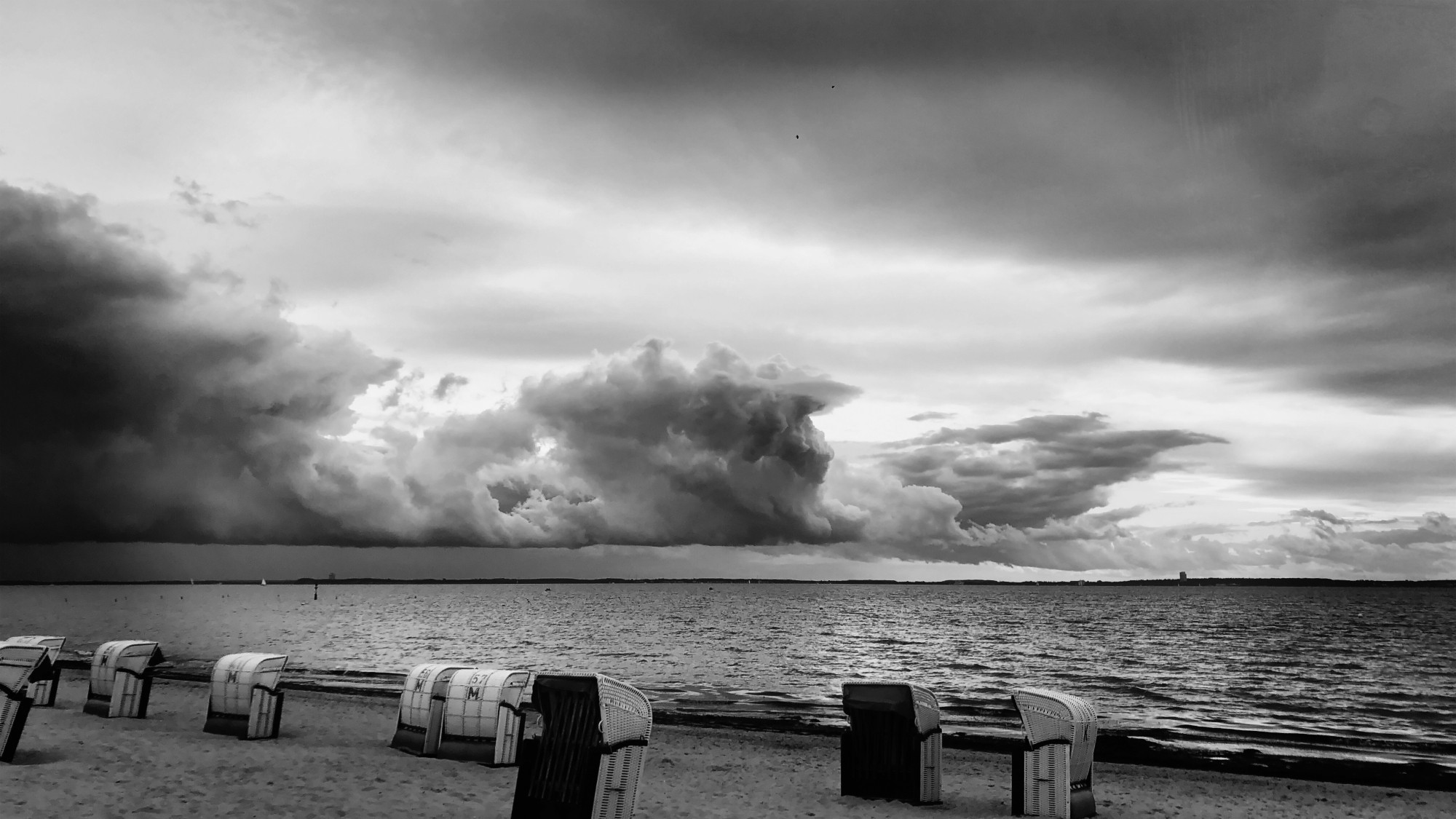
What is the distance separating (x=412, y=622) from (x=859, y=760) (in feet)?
349

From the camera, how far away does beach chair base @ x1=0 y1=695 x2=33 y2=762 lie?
47.0ft

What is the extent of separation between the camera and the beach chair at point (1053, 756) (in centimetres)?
1306

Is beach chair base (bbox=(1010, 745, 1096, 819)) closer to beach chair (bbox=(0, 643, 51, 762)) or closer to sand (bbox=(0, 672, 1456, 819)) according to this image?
sand (bbox=(0, 672, 1456, 819))

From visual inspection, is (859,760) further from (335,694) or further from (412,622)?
(412,622)

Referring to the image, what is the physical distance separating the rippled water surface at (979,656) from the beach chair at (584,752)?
1983 centimetres

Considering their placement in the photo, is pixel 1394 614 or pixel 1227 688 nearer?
pixel 1227 688

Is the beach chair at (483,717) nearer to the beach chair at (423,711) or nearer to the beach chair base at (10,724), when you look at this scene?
the beach chair at (423,711)

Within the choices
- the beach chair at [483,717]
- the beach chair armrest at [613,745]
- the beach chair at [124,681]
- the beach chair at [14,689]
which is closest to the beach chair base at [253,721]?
the beach chair at [124,681]

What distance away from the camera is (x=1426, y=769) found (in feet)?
70.7

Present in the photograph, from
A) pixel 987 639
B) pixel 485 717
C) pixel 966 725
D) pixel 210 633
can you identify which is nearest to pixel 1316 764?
pixel 966 725

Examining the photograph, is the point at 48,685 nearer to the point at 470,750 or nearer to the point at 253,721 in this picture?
the point at 253,721

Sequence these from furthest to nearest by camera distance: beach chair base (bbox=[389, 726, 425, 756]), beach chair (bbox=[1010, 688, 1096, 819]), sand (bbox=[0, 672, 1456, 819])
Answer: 1. beach chair base (bbox=[389, 726, 425, 756])
2. beach chair (bbox=[1010, 688, 1096, 819])
3. sand (bbox=[0, 672, 1456, 819])

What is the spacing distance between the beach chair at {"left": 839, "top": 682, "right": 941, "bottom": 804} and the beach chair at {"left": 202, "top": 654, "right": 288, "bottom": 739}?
11.3 meters

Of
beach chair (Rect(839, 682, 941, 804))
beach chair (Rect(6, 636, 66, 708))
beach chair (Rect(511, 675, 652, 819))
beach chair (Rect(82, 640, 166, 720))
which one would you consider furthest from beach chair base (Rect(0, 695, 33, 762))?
beach chair (Rect(839, 682, 941, 804))
